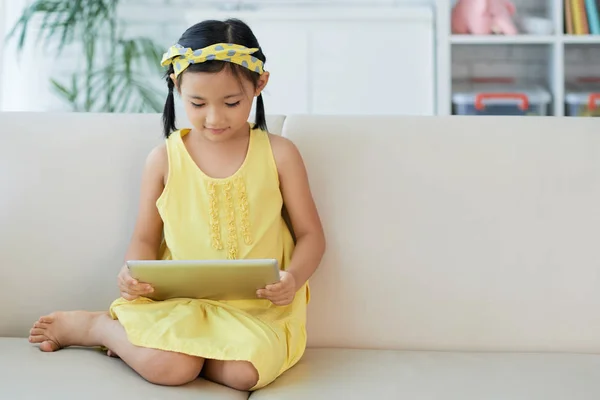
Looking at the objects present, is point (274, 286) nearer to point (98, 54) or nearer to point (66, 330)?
point (66, 330)

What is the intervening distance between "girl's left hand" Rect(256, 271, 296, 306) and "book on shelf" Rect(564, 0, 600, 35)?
2.81 meters

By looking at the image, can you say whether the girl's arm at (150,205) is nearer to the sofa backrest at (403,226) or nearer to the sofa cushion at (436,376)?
the sofa backrest at (403,226)

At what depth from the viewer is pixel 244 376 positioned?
1.41 meters

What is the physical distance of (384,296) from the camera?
1676 millimetres

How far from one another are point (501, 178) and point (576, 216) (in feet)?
0.56

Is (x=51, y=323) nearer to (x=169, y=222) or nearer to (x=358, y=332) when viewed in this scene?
(x=169, y=222)

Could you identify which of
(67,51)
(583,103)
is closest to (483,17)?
→ (583,103)

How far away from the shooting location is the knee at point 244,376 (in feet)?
4.62

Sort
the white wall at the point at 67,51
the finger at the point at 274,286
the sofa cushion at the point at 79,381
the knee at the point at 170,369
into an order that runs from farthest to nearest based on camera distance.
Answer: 1. the white wall at the point at 67,51
2. the finger at the point at 274,286
3. the knee at the point at 170,369
4. the sofa cushion at the point at 79,381

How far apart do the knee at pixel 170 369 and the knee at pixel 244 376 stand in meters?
0.07

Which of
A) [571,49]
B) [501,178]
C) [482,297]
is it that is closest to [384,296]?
[482,297]

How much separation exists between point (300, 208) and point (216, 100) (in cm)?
28

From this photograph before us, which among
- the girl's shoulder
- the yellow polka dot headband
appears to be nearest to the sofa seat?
the girl's shoulder

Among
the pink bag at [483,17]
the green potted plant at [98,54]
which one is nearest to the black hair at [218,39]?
the green potted plant at [98,54]
